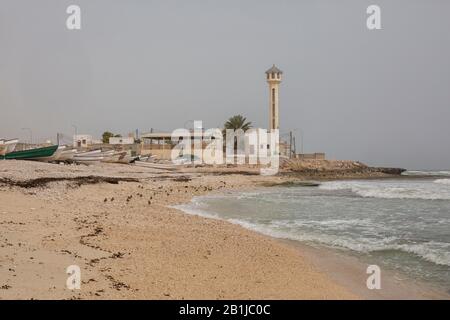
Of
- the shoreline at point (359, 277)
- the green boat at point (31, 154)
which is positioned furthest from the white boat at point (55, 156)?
the shoreline at point (359, 277)

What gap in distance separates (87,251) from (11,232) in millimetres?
2065

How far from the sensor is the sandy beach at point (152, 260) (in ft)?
21.3

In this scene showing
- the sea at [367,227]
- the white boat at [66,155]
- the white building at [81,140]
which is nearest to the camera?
the sea at [367,227]

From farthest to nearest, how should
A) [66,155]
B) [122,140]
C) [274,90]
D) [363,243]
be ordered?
1. [122,140]
2. [274,90]
3. [66,155]
4. [363,243]

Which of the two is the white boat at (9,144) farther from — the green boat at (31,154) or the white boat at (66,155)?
the white boat at (66,155)

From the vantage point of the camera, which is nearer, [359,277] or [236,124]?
[359,277]

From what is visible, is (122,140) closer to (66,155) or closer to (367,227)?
(66,155)

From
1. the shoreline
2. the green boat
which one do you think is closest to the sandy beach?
the shoreline

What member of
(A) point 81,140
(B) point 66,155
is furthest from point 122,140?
(B) point 66,155

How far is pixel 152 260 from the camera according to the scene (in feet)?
27.2

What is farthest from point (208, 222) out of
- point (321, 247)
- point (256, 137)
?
point (256, 137)

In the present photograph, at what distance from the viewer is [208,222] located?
13.8 metres

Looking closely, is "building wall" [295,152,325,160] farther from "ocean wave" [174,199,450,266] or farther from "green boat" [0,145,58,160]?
"ocean wave" [174,199,450,266]

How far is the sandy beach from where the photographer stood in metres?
6.48
